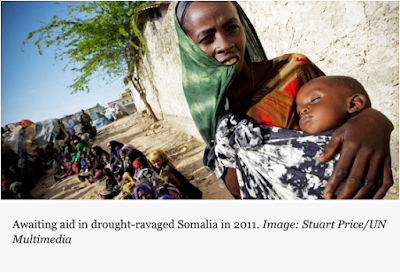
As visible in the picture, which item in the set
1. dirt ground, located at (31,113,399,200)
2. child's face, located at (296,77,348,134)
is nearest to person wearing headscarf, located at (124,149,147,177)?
dirt ground, located at (31,113,399,200)

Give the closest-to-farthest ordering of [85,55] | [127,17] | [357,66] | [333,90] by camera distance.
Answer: [333,90] → [357,66] → [85,55] → [127,17]

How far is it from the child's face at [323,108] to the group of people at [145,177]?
5.28 feet

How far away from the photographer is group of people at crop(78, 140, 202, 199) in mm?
2255

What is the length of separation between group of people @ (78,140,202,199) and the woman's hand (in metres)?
1.62

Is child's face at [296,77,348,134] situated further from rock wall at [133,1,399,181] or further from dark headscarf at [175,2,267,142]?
rock wall at [133,1,399,181]

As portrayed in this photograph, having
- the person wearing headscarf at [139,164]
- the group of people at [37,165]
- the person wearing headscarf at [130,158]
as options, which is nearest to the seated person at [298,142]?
the person wearing headscarf at [139,164]

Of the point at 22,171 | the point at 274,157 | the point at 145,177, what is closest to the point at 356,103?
the point at 274,157

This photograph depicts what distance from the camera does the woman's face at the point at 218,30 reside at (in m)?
0.79

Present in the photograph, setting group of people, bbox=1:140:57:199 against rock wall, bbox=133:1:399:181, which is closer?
rock wall, bbox=133:1:399:181

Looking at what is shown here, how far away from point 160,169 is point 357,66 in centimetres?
252

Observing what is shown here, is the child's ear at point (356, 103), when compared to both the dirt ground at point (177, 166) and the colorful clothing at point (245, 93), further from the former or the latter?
the dirt ground at point (177, 166)
